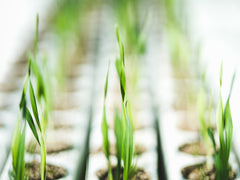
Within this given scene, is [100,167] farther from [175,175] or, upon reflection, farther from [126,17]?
[126,17]

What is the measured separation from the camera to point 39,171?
572 mm

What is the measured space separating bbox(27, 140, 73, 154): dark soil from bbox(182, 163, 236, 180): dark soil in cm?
25

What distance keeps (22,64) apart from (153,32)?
1.99 ft

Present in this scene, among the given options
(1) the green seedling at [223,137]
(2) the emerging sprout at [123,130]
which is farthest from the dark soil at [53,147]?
(1) the green seedling at [223,137]

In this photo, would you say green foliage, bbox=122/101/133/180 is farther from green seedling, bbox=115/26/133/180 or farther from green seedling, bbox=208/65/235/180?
green seedling, bbox=208/65/235/180

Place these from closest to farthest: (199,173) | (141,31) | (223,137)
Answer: (223,137)
(199,173)
(141,31)

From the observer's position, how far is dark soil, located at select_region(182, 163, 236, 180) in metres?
0.55

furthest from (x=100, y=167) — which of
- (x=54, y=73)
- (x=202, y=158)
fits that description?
(x=54, y=73)

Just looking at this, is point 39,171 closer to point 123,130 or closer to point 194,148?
point 123,130

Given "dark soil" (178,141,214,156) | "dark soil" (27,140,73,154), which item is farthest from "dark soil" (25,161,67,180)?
"dark soil" (178,141,214,156)

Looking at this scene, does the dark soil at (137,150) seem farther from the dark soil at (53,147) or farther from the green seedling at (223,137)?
the green seedling at (223,137)

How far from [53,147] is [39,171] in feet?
0.28

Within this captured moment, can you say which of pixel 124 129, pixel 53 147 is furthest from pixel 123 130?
pixel 53 147

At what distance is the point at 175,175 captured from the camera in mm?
562
